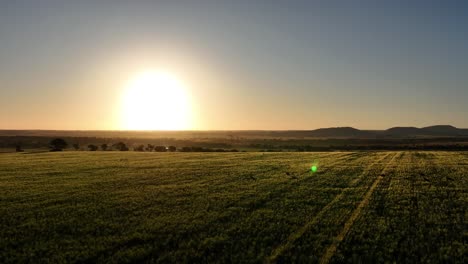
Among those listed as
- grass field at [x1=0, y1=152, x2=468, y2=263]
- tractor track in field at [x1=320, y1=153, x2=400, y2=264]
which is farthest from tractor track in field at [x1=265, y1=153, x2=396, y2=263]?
tractor track in field at [x1=320, y1=153, x2=400, y2=264]

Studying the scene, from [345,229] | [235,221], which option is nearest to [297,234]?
[345,229]

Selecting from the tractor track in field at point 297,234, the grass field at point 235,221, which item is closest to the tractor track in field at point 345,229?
the grass field at point 235,221

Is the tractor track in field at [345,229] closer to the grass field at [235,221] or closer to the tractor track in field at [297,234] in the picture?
the grass field at [235,221]

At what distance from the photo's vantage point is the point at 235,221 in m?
21.3

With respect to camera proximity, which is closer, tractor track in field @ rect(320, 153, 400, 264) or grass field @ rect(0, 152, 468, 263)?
tractor track in field @ rect(320, 153, 400, 264)

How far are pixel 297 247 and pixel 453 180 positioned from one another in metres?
29.1

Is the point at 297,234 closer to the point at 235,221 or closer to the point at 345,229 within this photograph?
the point at 345,229

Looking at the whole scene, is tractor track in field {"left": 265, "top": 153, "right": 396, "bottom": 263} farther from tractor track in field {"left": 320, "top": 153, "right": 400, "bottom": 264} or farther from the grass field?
tractor track in field {"left": 320, "top": 153, "right": 400, "bottom": 264}

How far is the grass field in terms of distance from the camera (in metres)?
16.0

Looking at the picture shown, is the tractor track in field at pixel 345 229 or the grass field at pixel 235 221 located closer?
the tractor track in field at pixel 345 229

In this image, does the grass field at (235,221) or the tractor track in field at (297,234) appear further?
the grass field at (235,221)

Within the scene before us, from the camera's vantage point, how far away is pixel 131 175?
44.0 m

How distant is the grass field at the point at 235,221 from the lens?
52.4 feet

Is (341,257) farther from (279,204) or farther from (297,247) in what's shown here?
(279,204)
